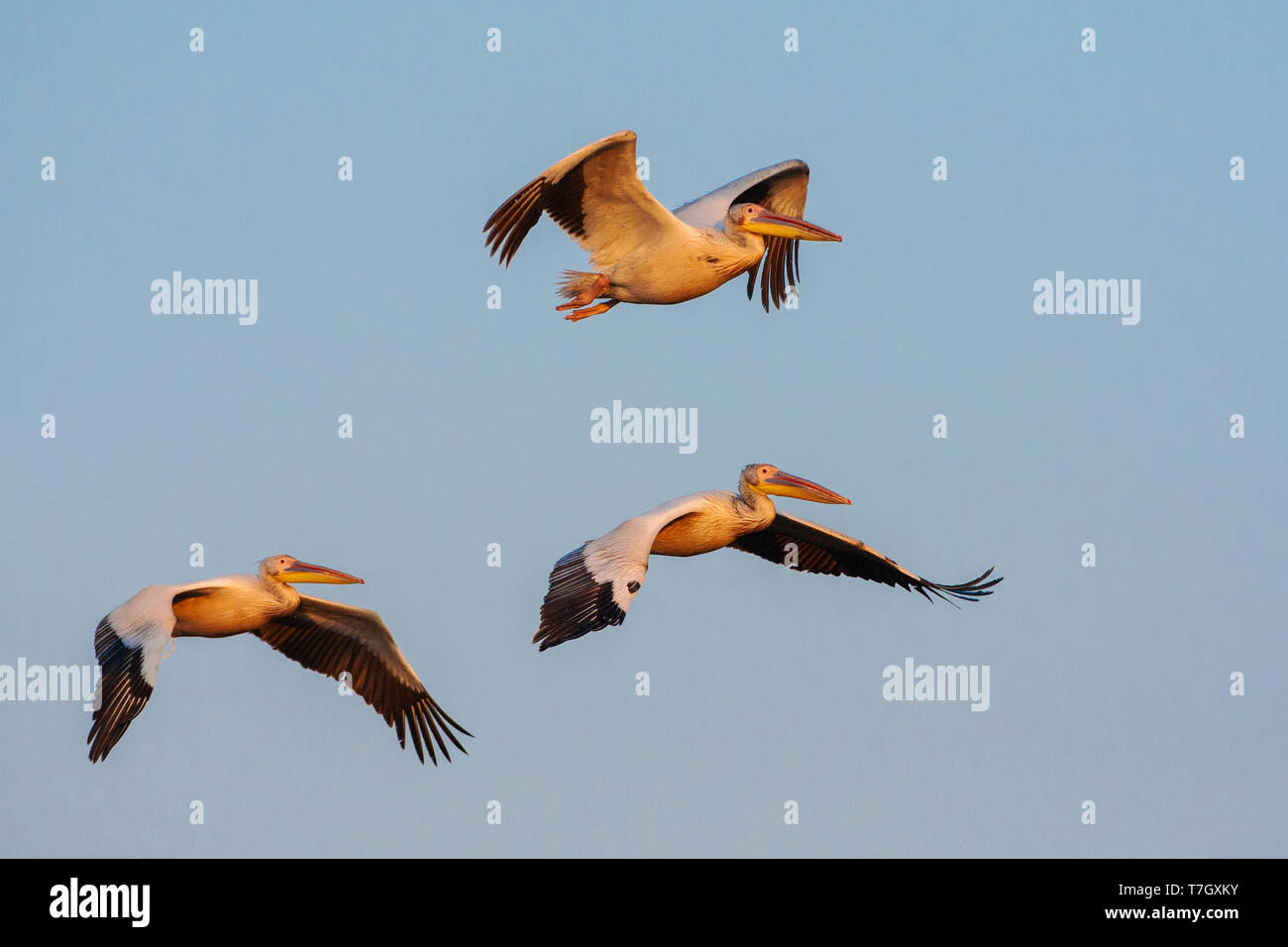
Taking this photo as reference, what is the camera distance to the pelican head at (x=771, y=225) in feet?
50.8

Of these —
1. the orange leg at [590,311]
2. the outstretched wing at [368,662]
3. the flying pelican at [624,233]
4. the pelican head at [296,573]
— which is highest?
the flying pelican at [624,233]

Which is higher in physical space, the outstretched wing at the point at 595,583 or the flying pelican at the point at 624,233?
the flying pelican at the point at 624,233

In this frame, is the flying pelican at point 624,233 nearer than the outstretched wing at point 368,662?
Yes

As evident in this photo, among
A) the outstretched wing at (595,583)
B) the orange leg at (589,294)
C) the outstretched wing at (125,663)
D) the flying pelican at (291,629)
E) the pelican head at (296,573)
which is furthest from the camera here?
the pelican head at (296,573)

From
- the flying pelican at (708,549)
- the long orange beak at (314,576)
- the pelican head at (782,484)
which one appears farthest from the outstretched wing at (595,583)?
the long orange beak at (314,576)

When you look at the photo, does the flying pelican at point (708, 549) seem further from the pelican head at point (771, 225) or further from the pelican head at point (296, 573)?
the pelican head at point (296, 573)

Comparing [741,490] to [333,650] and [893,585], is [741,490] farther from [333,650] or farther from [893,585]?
[333,650]

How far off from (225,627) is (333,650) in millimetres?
1009

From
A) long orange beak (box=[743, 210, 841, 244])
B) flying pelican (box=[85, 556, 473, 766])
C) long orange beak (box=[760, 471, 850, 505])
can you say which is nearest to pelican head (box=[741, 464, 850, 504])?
long orange beak (box=[760, 471, 850, 505])

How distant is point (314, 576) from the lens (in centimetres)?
1659

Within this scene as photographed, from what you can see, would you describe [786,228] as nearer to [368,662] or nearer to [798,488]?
[798,488]

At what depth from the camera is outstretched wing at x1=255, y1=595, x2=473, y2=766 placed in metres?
16.9

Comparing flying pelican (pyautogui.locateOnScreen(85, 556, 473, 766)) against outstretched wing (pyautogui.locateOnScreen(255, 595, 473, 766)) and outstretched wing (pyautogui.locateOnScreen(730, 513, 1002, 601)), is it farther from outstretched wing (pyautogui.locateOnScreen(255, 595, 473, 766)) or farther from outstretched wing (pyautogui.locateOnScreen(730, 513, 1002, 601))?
outstretched wing (pyautogui.locateOnScreen(730, 513, 1002, 601))
